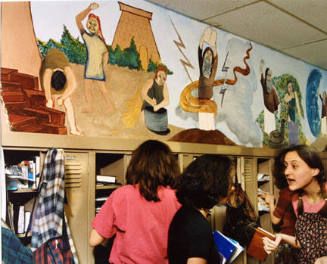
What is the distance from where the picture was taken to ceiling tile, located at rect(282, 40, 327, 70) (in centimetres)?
534

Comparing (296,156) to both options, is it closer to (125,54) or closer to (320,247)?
(320,247)

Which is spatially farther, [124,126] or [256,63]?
[256,63]

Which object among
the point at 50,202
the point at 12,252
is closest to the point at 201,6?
the point at 50,202

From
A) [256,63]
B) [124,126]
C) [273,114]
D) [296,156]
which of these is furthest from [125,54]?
[273,114]

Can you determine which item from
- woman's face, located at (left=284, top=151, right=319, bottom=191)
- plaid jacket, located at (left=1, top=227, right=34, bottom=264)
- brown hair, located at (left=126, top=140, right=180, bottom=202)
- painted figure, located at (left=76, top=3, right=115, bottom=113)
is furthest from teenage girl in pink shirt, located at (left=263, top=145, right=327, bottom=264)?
plaid jacket, located at (left=1, top=227, right=34, bottom=264)

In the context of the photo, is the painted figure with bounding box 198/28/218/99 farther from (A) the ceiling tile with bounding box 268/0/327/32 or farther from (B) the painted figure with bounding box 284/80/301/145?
(B) the painted figure with bounding box 284/80/301/145

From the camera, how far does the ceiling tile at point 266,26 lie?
4.10 m

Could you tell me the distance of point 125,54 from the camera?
3.52 metres

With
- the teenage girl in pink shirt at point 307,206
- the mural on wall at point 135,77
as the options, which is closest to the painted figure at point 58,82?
the mural on wall at point 135,77

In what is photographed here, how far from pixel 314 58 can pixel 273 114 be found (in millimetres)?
1427

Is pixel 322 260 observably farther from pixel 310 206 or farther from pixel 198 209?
pixel 198 209

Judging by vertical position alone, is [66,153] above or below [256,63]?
below

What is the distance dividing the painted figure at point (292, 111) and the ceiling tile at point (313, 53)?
47cm

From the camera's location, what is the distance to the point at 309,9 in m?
4.05
